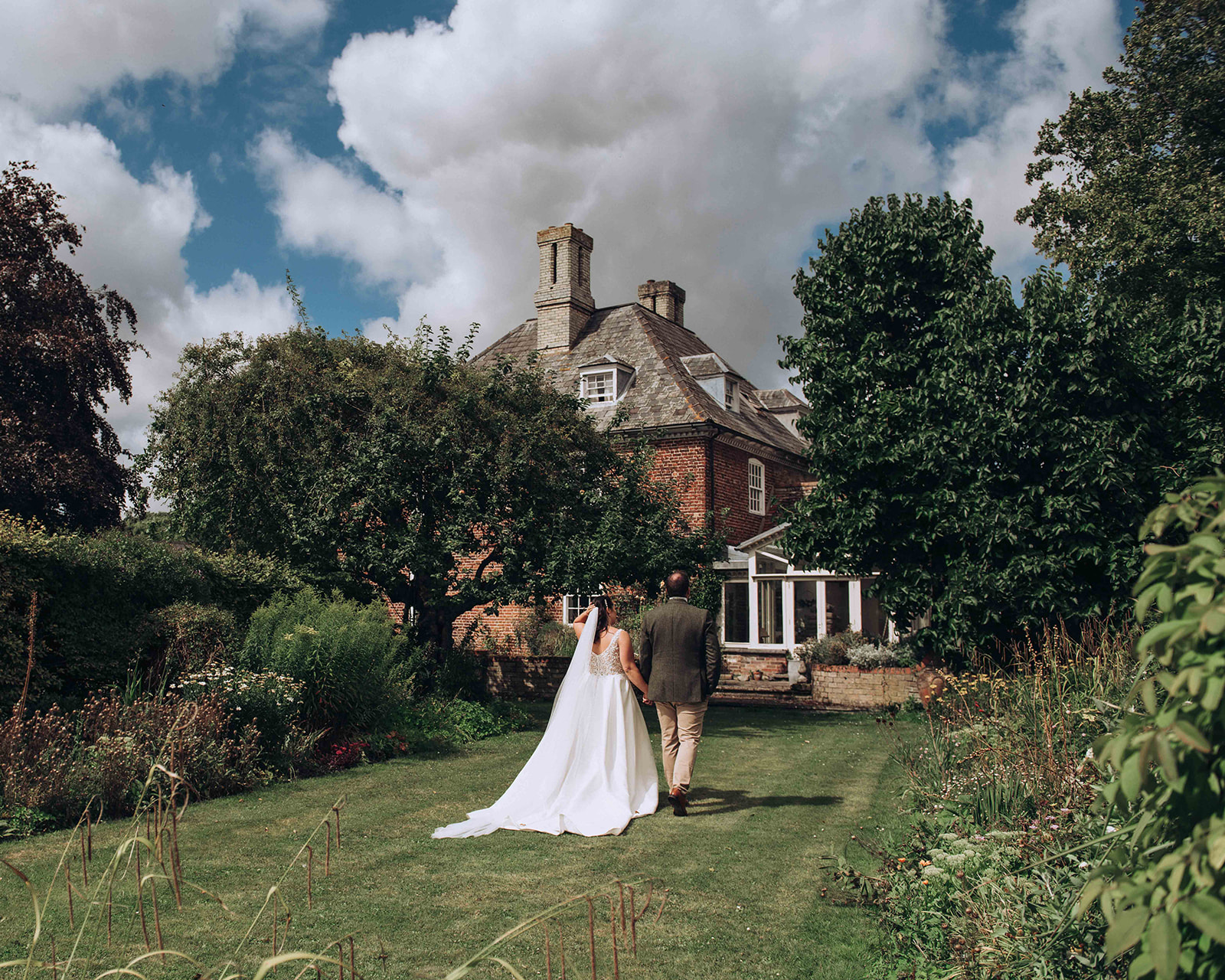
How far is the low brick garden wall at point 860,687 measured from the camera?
1722 cm

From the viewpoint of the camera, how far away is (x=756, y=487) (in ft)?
86.2

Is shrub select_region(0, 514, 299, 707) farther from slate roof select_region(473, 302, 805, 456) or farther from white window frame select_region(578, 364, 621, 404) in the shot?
white window frame select_region(578, 364, 621, 404)

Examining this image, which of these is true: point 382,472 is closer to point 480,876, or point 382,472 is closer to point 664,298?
point 480,876

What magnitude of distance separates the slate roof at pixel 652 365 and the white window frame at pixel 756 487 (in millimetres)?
738

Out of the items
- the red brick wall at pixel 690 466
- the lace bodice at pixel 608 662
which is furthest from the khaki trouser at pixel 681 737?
the red brick wall at pixel 690 466

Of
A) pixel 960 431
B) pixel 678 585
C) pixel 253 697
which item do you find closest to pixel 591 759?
pixel 678 585

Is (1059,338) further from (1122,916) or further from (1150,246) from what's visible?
(1122,916)

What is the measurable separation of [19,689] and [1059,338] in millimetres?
13541

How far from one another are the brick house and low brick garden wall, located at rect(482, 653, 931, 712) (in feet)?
3.99

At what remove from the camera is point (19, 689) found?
28.7 ft

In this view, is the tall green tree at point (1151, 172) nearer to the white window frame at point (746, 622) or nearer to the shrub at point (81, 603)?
the white window frame at point (746, 622)

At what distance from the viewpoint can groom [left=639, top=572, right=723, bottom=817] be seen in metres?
8.14

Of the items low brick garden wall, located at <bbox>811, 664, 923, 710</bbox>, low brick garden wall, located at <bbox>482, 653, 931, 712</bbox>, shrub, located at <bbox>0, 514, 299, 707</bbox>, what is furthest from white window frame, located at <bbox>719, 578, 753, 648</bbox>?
shrub, located at <bbox>0, 514, 299, 707</bbox>

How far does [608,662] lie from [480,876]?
2.82m
